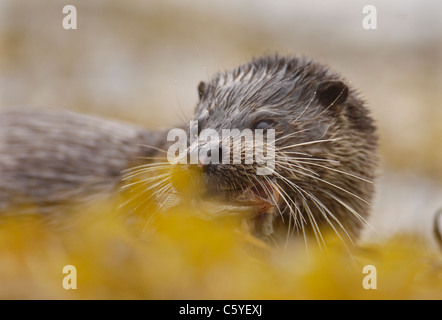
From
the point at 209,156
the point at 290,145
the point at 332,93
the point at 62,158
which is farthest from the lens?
the point at 62,158

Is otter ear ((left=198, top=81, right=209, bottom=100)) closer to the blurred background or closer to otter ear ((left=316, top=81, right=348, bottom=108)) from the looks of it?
otter ear ((left=316, top=81, right=348, bottom=108))

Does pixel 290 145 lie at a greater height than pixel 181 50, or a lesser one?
lesser

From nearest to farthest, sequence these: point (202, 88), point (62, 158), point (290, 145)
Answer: point (290, 145) < point (202, 88) < point (62, 158)

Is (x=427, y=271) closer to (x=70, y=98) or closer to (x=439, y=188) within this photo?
(x=439, y=188)

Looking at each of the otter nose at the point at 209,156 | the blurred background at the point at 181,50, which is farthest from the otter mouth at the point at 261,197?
the blurred background at the point at 181,50

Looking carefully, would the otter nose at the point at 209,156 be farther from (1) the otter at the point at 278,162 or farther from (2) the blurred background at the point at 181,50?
(2) the blurred background at the point at 181,50

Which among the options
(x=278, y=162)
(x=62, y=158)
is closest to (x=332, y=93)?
(x=278, y=162)

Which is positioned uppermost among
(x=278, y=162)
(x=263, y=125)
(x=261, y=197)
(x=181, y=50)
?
(x=181, y=50)

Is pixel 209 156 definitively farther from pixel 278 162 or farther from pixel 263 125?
pixel 263 125

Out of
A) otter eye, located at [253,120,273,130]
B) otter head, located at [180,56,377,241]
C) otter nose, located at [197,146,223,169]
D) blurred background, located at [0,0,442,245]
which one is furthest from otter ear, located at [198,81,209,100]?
blurred background, located at [0,0,442,245]
